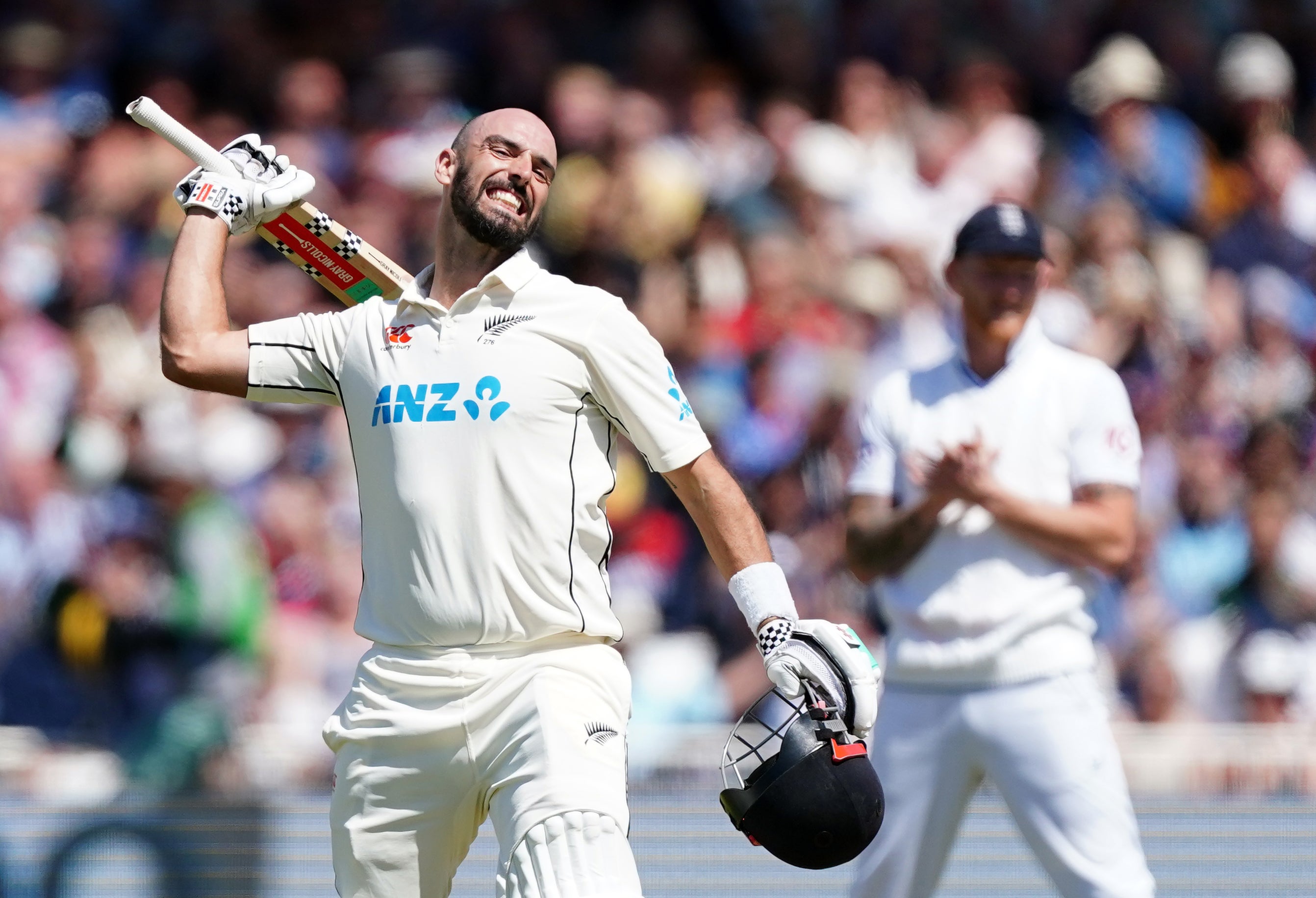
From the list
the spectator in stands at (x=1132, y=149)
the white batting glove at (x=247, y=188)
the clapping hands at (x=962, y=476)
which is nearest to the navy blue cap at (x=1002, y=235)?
the clapping hands at (x=962, y=476)

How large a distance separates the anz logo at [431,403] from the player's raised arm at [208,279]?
0.39m

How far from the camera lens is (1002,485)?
5.12 metres

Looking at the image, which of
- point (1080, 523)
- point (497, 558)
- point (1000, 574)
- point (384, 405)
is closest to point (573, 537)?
point (497, 558)

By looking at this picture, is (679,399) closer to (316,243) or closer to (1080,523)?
(316,243)

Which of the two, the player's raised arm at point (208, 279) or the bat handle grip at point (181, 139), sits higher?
the bat handle grip at point (181, 139)

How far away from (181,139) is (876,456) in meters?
2.18

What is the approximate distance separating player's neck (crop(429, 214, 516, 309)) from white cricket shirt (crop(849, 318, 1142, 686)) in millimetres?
1608

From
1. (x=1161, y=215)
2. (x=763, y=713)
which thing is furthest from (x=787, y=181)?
(x=763, y=713)

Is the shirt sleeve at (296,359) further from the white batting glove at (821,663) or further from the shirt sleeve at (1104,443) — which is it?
the shirt sleeve at (1104,443)

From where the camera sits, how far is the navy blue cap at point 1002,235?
5145 mm

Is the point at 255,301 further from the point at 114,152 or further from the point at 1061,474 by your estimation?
the point at 1061,474

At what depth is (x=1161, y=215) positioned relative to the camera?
10.3 meters

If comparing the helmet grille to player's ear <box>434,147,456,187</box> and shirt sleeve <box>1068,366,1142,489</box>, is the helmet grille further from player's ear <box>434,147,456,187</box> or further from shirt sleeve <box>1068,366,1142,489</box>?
player's ear <box>434,147,456,187</box>

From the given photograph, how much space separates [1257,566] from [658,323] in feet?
10.2
